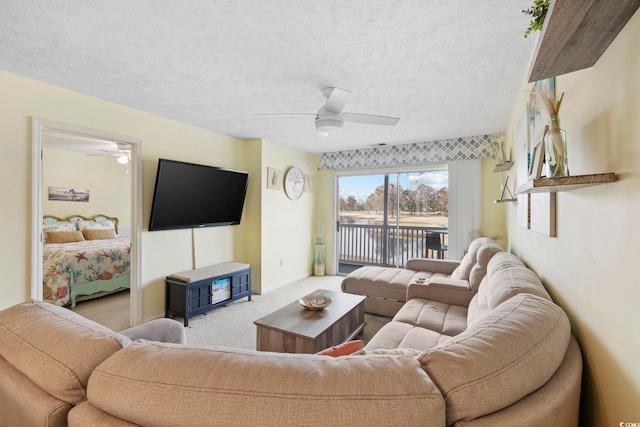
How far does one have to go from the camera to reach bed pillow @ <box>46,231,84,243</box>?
16.1 feet

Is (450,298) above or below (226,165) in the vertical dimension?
below

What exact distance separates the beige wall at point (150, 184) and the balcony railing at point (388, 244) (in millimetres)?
1104

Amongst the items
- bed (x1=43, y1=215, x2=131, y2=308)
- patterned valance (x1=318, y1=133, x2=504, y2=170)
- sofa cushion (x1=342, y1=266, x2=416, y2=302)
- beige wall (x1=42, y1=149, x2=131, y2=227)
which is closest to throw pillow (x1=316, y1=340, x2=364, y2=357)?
sofa cushion (x1=342, y1=266, x2=416, y2=302)

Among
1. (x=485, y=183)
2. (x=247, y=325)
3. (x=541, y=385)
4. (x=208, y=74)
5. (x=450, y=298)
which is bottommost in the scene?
(x=247, y=325)

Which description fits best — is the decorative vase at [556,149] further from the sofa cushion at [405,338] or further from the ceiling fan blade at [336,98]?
the ceiling fan blade at [336,98]

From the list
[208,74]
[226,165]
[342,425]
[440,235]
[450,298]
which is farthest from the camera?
[440,235]

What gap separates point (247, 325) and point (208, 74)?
2493mm

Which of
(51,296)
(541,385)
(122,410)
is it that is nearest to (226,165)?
(51,296)

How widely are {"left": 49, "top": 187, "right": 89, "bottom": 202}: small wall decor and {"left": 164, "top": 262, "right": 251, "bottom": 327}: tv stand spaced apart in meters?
3.99

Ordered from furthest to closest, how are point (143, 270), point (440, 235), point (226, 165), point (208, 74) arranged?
point (440, 235) < point (226, 165) < point (143, 270) < point (208, 74)

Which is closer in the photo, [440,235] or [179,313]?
[179,313]

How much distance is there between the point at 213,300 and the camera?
3436 mm

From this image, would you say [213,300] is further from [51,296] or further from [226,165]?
Result: [51,296]

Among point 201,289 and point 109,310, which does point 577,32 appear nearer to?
point 201,289
